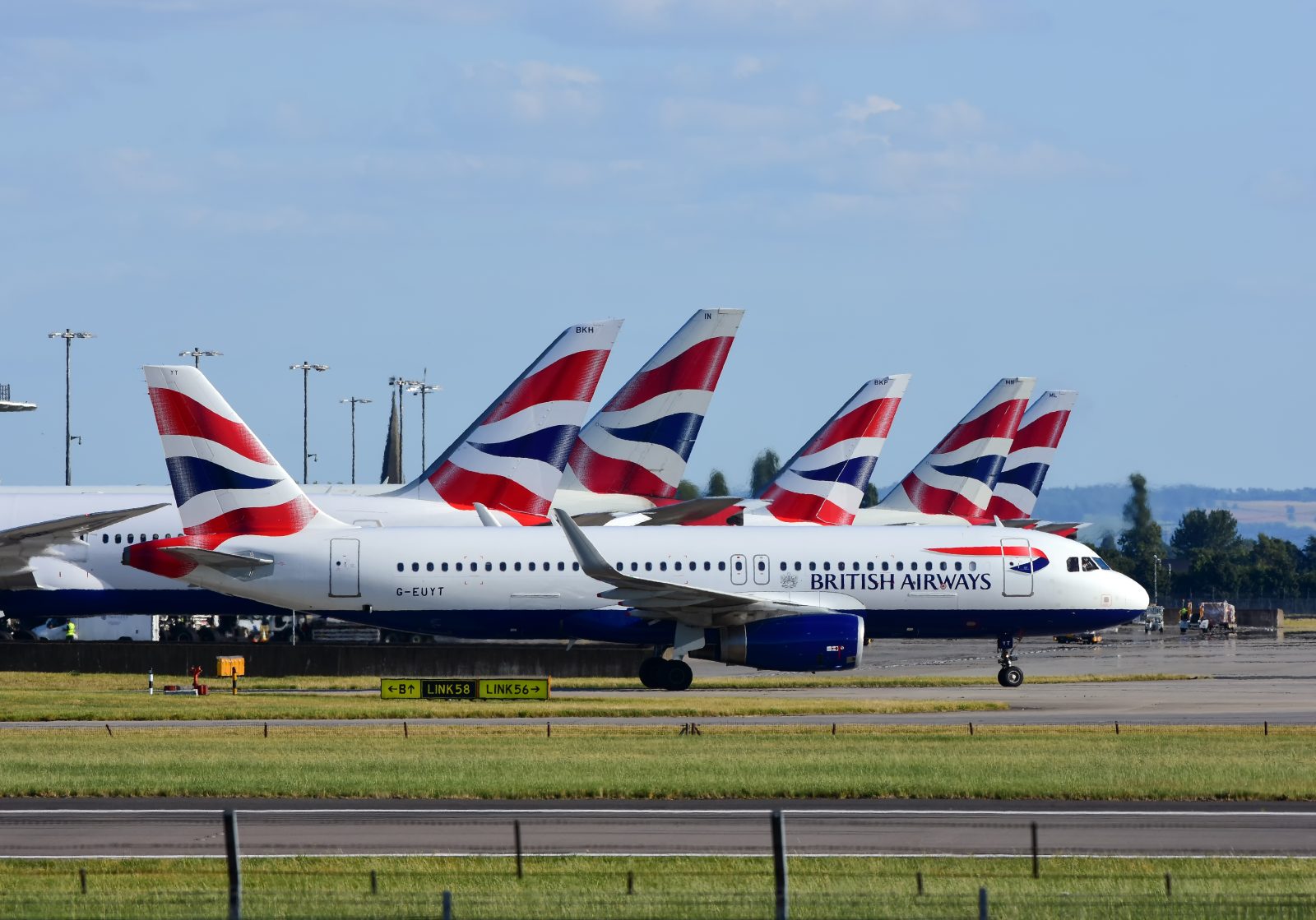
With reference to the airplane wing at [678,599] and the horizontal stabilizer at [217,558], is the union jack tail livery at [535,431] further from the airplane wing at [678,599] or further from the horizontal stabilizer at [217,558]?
the horizontal stabilizer at [217,558]

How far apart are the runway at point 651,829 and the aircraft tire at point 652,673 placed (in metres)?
22.3

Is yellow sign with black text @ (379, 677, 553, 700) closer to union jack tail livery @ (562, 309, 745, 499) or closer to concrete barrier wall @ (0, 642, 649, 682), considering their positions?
concrete barrier wall @ (0, 642, 649, 682)

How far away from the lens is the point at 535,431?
2045 inches

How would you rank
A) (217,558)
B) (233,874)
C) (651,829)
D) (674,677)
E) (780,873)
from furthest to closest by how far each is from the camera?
1. (674,677)
2. (217,558)
3. (651,829)
4. (233,874)
5. (780,873)

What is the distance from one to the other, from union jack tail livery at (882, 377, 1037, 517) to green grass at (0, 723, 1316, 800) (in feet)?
145

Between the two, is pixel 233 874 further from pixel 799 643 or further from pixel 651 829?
pixel 799 643

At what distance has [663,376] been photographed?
55281mm

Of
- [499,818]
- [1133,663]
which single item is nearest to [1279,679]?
[1133,663]

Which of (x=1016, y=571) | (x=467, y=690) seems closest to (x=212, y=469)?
(x=467, y=690)

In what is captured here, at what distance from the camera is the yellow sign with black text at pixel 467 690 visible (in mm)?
43406

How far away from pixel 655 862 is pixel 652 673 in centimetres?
2794

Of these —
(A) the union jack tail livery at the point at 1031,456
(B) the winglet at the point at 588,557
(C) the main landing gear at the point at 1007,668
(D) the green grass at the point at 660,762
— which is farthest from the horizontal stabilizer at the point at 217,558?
(A) the union jack tail livery at the point at 1031,456

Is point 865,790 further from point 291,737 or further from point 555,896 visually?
point 291,737

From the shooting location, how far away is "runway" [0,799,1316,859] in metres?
20.0
